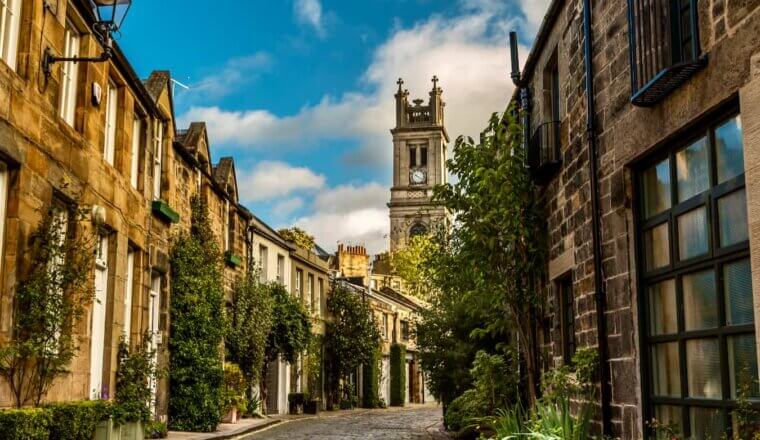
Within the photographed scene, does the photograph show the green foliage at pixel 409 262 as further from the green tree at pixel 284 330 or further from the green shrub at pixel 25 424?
the green shrub at pixel 25 424

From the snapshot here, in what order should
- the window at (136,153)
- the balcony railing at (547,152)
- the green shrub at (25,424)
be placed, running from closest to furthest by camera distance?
the green shrub at (25,424), the balcony railing at (547,152), the window at (136,153)

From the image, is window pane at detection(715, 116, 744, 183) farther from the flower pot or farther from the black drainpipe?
the flower pot

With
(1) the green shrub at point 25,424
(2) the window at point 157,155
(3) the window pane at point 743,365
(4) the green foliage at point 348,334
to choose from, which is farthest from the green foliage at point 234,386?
(3) the window pane at point 743,365

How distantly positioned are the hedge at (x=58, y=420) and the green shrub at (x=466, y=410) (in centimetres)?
482

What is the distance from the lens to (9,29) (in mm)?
9484

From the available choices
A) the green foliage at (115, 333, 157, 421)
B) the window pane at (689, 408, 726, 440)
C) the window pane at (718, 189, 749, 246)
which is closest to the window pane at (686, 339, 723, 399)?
the window pane at (689, 408, 726, 440)

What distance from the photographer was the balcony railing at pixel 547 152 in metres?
9.95

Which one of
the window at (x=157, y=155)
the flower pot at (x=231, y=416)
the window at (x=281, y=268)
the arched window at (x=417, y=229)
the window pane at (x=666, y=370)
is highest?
the arched window at (x=417, y=229)

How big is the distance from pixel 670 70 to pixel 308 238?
3098cm

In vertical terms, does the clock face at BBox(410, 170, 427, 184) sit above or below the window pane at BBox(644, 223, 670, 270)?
above

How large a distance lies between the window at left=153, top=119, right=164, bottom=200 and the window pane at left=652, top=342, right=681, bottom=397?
1137 cm

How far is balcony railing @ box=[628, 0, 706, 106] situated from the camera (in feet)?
19.9

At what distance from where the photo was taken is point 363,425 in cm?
2305

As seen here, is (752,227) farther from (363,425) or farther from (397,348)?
(397,348)
